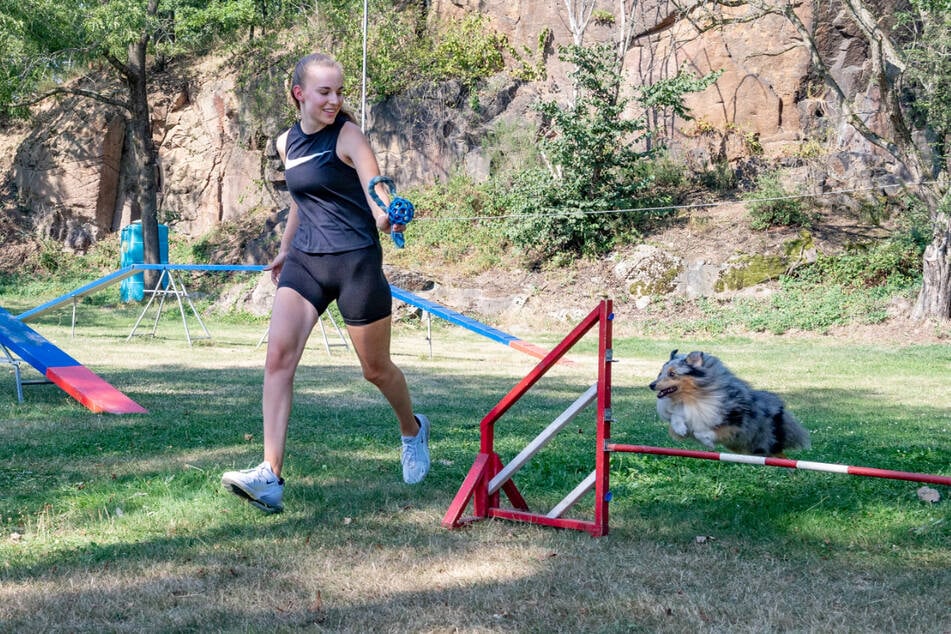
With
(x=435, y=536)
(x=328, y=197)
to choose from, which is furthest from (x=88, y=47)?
(x=435, y=536)

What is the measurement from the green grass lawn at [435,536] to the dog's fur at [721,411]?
254mm

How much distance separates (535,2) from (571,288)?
33.9 feet

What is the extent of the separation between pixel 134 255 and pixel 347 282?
21784mm

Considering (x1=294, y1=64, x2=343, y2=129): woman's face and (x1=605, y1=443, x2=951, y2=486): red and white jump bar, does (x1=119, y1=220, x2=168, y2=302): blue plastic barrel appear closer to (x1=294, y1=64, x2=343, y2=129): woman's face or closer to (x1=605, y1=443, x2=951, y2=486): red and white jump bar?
(x1=294, y1=64, x2=343, y2=129): woman's face

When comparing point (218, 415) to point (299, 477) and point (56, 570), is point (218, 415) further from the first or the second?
point (56, 570)

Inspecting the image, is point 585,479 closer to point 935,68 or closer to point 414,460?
point 414,460

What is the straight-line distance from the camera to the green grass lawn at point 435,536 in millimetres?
2846

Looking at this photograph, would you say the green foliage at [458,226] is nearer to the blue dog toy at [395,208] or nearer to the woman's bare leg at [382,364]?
the woman's bare leg at [382,364]

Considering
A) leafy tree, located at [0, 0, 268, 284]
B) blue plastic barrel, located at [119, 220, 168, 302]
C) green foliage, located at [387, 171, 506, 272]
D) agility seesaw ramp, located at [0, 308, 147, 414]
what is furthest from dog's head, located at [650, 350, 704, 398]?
blue plastic barrel, located at [119, 220, 168, 302]

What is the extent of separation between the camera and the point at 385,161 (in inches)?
1037

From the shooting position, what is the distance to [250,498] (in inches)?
147

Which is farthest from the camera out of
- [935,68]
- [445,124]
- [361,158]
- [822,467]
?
[445,124]

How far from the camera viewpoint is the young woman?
3.89 m

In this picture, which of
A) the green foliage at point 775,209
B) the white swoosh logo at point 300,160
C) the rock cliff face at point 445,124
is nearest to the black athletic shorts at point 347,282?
the white swoosh logo at point 300,160
